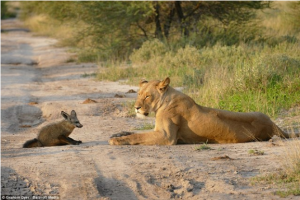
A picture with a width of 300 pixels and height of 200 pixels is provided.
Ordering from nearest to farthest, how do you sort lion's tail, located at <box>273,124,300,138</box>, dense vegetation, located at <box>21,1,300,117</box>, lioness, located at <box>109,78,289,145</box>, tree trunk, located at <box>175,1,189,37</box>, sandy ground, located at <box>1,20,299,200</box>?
sandy ground, located at <box>1,20,299,200</box> < lioness, located at <box>109,78,289,145</box> < lion's tail, located at <box>273,124,300,138</box> < dense vegetation, located at <box>21,1,300,117</box> < tree trunk, located at <box>175,1,189,37</box>

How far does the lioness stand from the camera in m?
7.57

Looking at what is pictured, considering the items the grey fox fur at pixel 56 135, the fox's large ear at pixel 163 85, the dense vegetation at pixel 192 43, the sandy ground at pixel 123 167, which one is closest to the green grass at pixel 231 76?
the dense vegetation at pixel 192 43

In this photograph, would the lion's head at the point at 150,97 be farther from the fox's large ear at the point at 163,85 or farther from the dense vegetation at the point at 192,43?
the dense vegetation at the point at 192,43

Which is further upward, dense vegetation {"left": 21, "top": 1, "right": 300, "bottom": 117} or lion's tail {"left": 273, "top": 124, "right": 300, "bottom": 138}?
dense vegetation {"left": 21, "top": 1, "right": 300, "bottom": 117}

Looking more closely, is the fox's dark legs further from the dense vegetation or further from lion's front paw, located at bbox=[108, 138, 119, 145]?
the dense vegetation

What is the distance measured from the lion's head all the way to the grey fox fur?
1116 millimetres

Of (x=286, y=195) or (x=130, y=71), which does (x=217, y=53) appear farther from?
A: (x=286, y=195)

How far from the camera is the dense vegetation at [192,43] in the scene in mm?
11663

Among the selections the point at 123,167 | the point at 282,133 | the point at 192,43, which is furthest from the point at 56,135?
the point at 192,43

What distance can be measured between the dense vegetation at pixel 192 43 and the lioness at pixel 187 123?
3186mm

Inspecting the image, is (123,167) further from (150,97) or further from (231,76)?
(231,76)

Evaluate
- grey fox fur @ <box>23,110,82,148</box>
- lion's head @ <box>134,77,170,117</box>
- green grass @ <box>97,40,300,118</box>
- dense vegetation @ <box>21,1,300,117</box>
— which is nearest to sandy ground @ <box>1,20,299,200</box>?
grey fox fur @ <box>23,110,82,148</box>

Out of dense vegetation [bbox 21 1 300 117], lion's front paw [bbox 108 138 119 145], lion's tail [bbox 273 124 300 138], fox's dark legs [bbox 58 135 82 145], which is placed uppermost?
dense vegetation [bbox 21 1 300 117]

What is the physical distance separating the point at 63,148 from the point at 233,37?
43.5 ft
